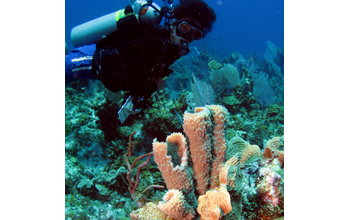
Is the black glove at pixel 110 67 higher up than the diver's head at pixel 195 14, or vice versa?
the diver's head at pixel 195 14

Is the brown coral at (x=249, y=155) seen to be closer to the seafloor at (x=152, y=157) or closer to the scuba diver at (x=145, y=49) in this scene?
the seafloor at (x=152, y=157)

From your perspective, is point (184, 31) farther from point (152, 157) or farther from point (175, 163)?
point (152, 157)

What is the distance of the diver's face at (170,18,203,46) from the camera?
3066 millimetres

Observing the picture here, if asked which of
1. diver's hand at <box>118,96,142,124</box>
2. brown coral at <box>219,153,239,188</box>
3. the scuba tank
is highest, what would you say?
the scuba tank

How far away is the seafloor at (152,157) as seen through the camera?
177 centimetres

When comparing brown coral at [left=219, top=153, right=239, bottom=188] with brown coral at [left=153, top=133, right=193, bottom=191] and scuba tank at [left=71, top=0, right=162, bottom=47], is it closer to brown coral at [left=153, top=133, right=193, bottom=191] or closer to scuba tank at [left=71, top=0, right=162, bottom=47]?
brown coral at [left=153, top=133, right=193, bottom=191]

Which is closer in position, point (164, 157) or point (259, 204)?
point (164, 157)

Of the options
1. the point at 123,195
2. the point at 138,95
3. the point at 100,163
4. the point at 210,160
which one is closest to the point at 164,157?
the point at 210,160

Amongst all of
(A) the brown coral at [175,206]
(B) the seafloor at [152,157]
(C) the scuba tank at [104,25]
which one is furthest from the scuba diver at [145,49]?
(A) the brown coral at [175,206]

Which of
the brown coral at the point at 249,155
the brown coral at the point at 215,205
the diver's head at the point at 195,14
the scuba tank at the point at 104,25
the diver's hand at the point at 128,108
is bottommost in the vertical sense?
the brown coral at the point at 215,205

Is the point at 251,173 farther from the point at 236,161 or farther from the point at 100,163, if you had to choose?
the point at 100,163

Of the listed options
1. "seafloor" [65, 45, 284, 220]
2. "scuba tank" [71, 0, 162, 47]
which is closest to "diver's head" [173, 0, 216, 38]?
"scuba tank" [71, 0, 162, 47]
